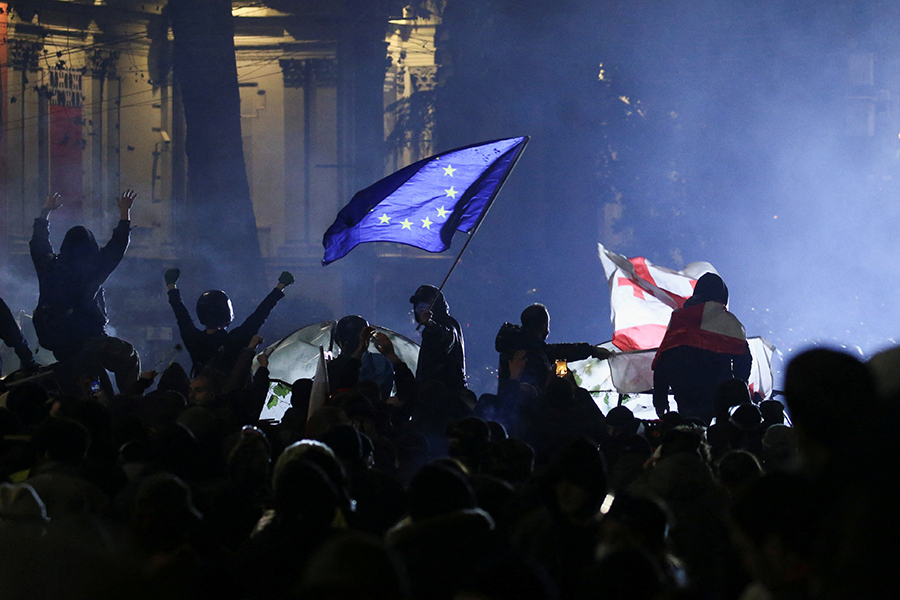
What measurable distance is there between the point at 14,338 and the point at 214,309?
5.17ft

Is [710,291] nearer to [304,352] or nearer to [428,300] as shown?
[428,300]

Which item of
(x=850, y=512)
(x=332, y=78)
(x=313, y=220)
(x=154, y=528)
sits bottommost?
(x=313, y=220)

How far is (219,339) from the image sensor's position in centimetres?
673

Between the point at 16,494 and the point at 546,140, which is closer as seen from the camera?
the point at 16,494

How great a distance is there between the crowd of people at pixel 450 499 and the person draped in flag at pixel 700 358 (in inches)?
49.4

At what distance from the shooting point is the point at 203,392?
5.46 m

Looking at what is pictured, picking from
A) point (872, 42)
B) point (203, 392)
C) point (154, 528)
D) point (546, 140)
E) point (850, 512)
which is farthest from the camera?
point (546, 140)

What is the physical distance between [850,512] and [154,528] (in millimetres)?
1567

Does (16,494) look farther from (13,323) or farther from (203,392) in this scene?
(13,323)

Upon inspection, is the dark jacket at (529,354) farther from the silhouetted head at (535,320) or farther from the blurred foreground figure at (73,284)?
the blurred foreground figure at (73,284)

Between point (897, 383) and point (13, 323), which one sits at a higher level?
point (897, 383)

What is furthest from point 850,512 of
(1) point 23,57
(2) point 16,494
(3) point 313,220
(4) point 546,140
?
(1) point 23,57

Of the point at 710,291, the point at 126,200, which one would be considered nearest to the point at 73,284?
the point at 126,200

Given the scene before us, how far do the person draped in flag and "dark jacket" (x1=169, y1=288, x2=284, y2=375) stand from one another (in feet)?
8.70
